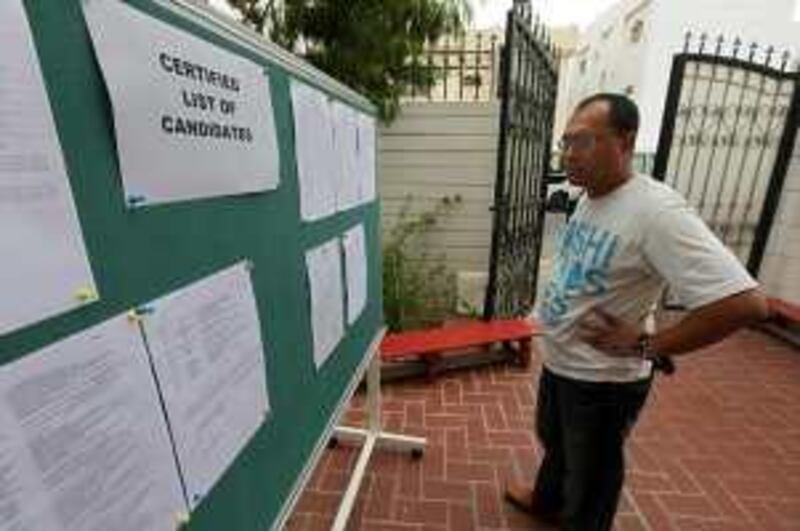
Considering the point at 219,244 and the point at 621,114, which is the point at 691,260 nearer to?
the point at 621,114

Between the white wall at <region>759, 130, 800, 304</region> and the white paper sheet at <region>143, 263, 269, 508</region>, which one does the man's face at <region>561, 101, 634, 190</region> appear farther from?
the white wall at <region>759, 130, 800, 304</region>

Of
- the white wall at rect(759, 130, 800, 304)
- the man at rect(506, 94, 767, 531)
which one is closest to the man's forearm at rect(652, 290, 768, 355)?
the man at rect(506, 94, 767, 531)

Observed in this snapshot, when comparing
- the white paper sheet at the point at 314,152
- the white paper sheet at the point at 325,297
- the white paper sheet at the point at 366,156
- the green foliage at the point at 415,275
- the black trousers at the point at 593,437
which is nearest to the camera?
the white paper sheet at the point at 314,152

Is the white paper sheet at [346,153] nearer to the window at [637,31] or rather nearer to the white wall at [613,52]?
the white wall at [613,52]

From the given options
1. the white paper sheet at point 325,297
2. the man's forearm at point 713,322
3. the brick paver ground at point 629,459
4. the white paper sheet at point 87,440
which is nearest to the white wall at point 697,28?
the brick paver ground at point 629,459

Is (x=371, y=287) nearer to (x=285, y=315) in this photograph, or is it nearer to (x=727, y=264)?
(x=285, y=315)

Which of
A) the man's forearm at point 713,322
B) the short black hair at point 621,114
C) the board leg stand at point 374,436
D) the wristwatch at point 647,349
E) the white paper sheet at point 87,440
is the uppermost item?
the short black hair at point 621,114

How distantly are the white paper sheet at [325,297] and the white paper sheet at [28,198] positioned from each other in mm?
810

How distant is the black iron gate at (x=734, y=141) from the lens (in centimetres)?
467

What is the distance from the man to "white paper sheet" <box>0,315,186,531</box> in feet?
4.21

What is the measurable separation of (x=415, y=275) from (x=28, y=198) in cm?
425

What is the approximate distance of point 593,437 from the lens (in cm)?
177

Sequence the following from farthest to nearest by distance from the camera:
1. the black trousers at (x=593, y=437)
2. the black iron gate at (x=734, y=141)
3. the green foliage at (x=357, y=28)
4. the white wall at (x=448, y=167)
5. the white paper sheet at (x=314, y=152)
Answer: the white wall at (x=448, y=167)
the black iron gate at (x=734, y=141)
the green foliage at (x=357, y=28)
the black trousers at (x=593, y=437)
the white paper sheet at (x=314, y=152)

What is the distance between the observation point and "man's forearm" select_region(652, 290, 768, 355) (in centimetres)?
137
